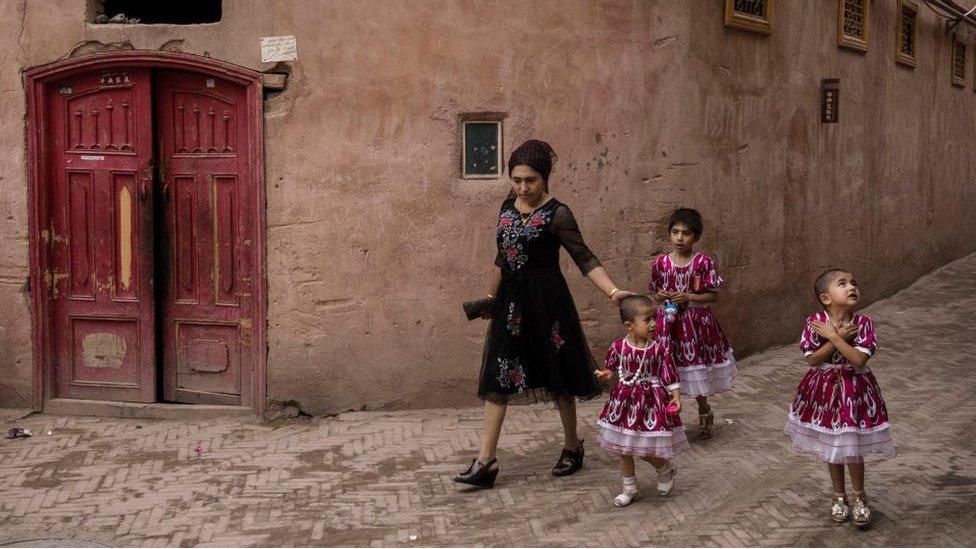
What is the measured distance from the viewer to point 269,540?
18.0ft

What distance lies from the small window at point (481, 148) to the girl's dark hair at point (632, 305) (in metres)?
2.67

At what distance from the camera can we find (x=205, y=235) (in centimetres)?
816

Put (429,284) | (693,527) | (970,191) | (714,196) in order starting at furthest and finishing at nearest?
(970,191)
(714,196)
(429,284)
(693,527)

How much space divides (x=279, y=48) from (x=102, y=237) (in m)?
2.02

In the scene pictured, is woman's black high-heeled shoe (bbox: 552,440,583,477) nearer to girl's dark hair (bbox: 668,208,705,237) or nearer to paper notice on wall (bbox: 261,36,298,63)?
girl's dark hair (bbox: 668,208,705,237)

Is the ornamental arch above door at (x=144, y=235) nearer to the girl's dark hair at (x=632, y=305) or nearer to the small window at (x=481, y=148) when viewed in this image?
the small window at (x=481, y=148)

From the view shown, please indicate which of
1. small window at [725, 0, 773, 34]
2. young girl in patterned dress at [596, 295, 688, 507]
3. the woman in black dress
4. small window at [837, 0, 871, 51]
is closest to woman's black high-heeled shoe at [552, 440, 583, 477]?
the woman in black dress

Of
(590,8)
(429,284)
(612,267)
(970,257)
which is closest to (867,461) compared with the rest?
(612,267)

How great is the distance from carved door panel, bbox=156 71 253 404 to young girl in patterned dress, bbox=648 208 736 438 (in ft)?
10.5

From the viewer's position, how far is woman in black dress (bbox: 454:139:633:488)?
19.7ft

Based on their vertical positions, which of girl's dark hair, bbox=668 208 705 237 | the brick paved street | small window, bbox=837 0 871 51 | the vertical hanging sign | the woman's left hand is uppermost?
small window, bbox=837 0 871 51

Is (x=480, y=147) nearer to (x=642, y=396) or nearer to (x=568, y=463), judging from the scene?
(x=568, y=463)

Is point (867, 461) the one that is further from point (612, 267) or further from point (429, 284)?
point (429, 284)

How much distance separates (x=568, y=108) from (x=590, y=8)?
2.52ft
